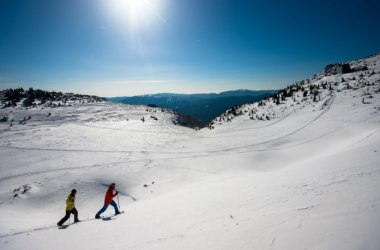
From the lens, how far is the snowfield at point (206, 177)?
20.9ft

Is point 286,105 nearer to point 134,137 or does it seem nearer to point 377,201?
point 134,137

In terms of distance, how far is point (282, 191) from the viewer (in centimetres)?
929

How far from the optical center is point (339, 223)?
17.8ft

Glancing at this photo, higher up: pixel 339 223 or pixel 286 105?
pixel 286 105

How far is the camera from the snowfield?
6.36m

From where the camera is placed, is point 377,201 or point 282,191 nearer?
point 377,201

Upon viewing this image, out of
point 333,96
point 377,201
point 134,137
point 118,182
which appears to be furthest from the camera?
point 333,96

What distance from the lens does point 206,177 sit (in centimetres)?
1709

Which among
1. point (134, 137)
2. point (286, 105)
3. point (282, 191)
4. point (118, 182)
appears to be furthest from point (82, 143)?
point (286, 105)

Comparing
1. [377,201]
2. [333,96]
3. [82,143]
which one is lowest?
[82,143]

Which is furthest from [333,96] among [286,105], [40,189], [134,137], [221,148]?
[40,189]

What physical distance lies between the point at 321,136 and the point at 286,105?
14.3m

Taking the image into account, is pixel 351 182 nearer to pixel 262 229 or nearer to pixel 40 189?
pixel 262 229

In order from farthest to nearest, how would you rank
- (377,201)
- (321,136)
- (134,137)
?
1. (134,137)
2. (321,136)
3. (377,201)
